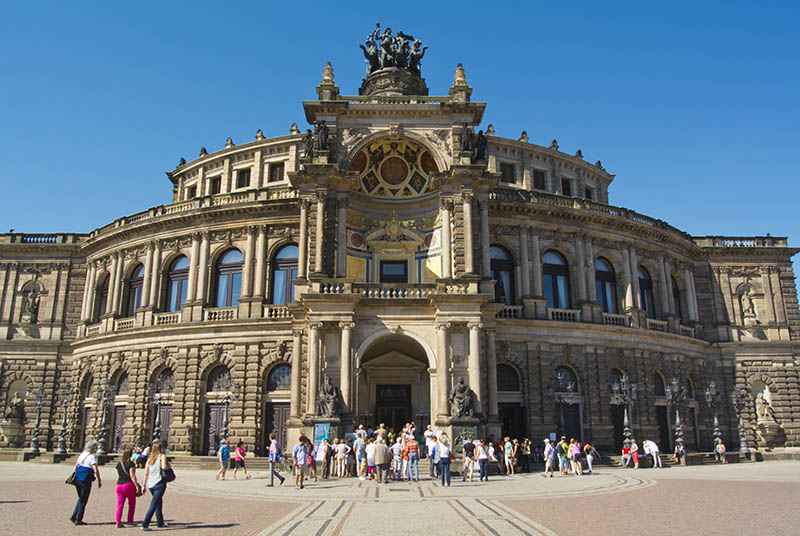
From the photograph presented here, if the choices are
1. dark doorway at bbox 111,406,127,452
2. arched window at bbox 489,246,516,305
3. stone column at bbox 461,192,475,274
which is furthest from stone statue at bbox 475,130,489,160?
dark doorway at bbox 111,406,127,452

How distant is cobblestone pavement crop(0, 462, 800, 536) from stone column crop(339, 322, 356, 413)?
4838 millimetres

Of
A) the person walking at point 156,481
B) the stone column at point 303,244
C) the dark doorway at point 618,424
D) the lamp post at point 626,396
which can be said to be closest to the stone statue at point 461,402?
the stone column at point 303,244

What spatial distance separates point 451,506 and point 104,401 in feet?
93.4

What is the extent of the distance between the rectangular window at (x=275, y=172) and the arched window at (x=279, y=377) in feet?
49.0

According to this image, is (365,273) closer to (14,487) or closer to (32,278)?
(14,487)

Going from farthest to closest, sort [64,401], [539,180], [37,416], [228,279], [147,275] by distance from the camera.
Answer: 1. [539,180]
2. [64,401]
3. [37,416]
4. [147,275]
5. [228,279]

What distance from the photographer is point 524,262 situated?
126 feet

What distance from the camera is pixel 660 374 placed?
134 ft

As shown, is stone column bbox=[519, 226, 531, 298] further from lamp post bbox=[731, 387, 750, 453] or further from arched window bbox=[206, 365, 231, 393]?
arched window bbox=[206, 365, 231, 393]

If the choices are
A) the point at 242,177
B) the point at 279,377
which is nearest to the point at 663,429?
the point at 279,377

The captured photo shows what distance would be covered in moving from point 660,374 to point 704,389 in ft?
16.3

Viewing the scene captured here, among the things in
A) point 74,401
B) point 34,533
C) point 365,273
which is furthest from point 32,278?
point 34,533

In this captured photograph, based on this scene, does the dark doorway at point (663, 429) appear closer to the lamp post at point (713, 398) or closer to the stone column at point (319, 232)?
the lamp post at point (713, 398)

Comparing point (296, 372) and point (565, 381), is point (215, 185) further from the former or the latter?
point (565, 381)
